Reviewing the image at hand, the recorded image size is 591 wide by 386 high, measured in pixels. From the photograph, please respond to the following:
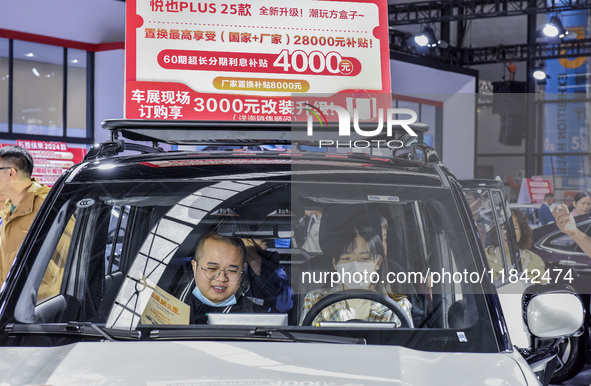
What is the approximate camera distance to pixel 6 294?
2.03 meters

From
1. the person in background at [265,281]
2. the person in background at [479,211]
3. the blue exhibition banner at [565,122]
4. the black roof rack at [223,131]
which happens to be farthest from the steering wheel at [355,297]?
the blue exhibition banner at [565,122]

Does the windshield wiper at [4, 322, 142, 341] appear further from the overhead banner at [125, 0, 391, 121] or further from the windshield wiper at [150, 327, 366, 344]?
the overhead banner at [125, 0, 391, 121]

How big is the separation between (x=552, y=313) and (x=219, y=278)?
0.98 metres

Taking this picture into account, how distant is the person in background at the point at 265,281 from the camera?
2.36 meters

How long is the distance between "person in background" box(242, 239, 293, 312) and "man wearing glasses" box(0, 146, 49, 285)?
293cm

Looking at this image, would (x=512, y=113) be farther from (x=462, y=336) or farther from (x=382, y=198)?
(x=462, y=336)

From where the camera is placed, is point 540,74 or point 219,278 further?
point 540,74

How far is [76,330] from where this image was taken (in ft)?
6.10

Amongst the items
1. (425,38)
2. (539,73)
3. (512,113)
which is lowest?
→ (512,113)

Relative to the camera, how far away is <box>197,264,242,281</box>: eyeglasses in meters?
2.31

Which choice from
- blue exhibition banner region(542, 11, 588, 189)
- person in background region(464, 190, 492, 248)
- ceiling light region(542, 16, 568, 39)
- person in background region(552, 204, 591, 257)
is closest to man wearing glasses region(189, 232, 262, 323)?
person in background region(464, 190, 492, 248)

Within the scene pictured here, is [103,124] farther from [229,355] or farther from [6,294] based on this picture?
[229,355]

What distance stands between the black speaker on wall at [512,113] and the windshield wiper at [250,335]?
32274 millimetres

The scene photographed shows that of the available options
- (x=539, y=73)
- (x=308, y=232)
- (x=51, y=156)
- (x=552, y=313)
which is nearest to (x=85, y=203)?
(x=308, y=232)
